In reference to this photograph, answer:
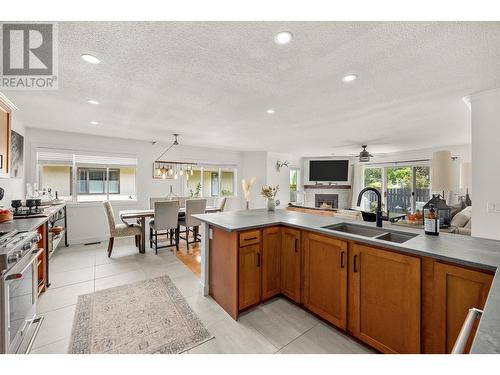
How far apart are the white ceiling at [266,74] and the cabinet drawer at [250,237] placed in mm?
1499

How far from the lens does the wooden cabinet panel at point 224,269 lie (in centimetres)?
201

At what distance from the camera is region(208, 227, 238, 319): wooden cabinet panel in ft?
6.59

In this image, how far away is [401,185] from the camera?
7109 millimetres

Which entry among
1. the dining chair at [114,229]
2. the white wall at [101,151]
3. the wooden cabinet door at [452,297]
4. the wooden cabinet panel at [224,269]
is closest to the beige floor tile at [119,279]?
the dining chair at [114,229]

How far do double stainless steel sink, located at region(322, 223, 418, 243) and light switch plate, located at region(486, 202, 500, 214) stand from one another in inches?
49.8

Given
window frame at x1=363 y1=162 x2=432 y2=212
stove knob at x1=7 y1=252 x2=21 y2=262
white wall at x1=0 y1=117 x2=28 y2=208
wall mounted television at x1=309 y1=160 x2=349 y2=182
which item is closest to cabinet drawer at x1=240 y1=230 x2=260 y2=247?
stove knob at x1=7 y1=252 x2=21 y2=262

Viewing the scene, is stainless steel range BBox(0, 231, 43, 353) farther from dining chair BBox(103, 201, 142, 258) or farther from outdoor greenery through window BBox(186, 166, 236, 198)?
outdoor greenery through window BBox(186, 166, 236, 198)

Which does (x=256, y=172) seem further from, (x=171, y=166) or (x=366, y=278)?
(x=366, y=278)

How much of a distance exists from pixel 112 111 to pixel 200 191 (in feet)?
11.7

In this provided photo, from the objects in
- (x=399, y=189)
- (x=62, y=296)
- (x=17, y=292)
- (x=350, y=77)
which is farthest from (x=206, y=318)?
(x=399, y=189)

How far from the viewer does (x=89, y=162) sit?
15.3 feet

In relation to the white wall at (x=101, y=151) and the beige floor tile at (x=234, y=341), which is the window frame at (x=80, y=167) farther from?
the beige floor tile at (x=234, y=341)

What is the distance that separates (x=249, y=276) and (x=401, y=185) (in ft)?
23.8
